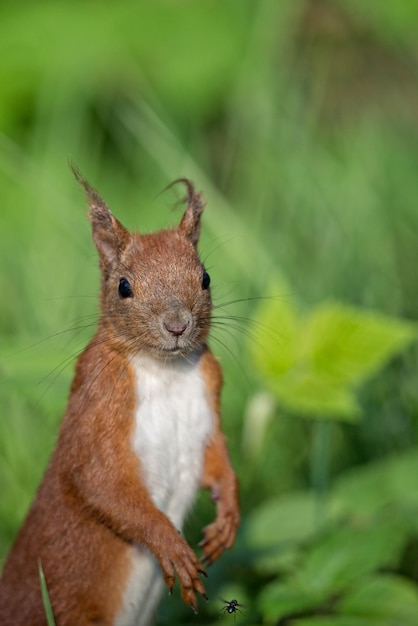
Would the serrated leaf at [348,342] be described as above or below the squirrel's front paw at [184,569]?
above

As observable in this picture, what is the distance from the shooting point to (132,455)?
2.90m

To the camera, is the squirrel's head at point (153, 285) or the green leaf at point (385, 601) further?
the green leaf at point (385, 601)

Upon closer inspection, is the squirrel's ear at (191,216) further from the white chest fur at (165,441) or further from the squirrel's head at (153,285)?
the white chest fur at (165,441)

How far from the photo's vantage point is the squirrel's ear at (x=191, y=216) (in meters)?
2.98

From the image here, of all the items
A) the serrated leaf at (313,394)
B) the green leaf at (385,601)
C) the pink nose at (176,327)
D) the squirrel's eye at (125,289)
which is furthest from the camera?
the serrated leaf at (313,394)

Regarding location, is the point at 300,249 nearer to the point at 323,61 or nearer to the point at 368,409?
the point at 368,409

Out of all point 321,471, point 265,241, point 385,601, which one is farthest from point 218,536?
point 265,241

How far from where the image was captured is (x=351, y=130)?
640 cm

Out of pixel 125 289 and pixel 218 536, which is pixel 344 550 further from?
pixel 125 289

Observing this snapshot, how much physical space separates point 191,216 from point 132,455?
24.5 inches

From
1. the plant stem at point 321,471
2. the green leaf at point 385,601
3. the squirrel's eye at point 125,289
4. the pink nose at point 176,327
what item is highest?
the squirrel's eye at point 125,289

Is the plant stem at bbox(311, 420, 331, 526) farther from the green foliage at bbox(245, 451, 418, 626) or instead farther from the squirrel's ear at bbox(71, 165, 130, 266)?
the squirrel's ear at bbox(71, 165, 130, 266)

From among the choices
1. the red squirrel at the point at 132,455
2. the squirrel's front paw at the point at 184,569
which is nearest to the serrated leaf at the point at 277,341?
the red squirrel at the point at 132,455

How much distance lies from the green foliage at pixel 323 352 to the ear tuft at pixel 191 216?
0.82 metres
